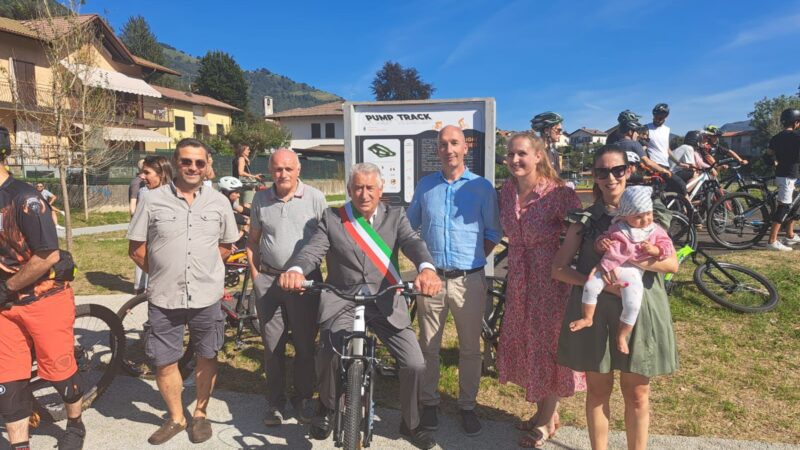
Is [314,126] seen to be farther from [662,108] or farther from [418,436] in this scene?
[418,436]

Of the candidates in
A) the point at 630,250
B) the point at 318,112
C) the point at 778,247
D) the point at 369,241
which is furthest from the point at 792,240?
the point at 318,112

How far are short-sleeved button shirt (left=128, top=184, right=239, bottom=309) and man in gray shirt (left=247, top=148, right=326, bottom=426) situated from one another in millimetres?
369

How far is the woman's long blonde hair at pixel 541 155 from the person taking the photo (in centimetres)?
308

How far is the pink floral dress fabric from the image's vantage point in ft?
10.1

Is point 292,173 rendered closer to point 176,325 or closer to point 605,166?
point 176,325

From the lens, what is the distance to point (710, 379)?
13.6 ft

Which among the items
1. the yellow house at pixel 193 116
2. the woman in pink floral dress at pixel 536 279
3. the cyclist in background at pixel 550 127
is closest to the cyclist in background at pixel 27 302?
the woman in pink floral dress at pixel 536 279

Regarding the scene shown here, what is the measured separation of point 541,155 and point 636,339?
1229 mm

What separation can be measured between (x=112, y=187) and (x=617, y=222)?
62.4 ft

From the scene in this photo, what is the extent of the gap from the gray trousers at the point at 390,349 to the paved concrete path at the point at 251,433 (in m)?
0.36

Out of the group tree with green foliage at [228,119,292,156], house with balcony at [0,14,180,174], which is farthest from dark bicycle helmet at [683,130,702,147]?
tree with green foliage at [228,119,292,156]

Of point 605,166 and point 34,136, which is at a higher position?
point 34,136

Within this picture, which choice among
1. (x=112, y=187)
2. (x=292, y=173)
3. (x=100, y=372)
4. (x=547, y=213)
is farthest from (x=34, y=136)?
(x=547, y=213)

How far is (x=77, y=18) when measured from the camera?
10.8 metres
